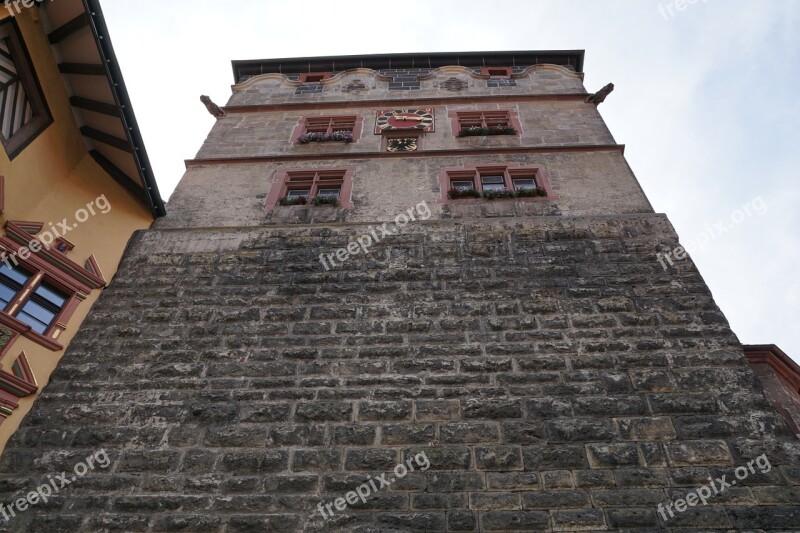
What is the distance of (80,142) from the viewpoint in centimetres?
827

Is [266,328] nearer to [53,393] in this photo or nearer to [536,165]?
[53,393]

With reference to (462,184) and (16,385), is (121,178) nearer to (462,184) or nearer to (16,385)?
(16,385)

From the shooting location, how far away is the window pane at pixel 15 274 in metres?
6.36

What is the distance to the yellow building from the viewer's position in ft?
20.6

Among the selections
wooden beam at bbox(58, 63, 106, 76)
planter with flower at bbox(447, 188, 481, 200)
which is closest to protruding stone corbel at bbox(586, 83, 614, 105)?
planter with flower at bbox(447, 188, 481, 200)

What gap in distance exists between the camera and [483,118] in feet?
38.4

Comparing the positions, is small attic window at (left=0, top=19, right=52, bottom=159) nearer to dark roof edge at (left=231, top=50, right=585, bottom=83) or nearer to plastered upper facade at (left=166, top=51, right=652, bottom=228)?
plastered upper facade at (left=166, top=51, right=652, bottom=228)

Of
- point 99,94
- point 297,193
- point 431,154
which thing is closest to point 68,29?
point 99,94

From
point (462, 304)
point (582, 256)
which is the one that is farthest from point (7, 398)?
point (582, 256)

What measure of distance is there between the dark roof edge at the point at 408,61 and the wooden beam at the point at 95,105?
6.98m

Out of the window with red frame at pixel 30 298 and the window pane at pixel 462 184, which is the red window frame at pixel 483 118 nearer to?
the window pane at pixel 462 184

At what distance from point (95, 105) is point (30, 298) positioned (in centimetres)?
307

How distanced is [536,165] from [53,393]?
790 centimetres

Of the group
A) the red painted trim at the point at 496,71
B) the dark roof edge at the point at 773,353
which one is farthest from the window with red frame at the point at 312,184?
the dark roof edge at the point at 773,353
